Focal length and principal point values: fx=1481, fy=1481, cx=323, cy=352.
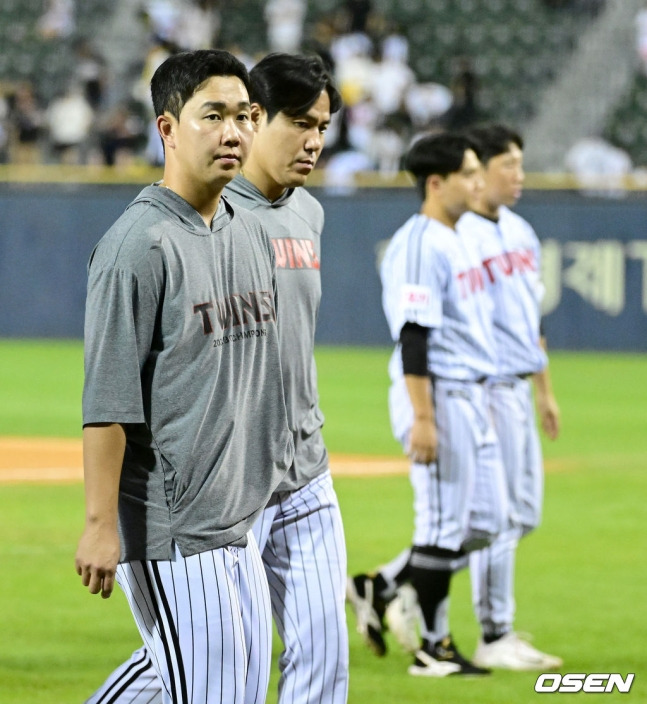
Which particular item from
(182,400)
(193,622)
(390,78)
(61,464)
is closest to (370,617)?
(193,622)

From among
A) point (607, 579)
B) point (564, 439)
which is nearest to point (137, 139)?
point (564, 439)

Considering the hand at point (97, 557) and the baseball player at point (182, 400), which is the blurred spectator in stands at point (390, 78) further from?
the hand at point (97, 557)

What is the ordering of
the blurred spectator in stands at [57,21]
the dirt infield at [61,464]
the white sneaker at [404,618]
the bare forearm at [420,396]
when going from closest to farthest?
the bare forearm at [420,396] → the white sneaker at [404,618] → the dirt infield at [61,464] → the blurred spectator in stands at [57,21]

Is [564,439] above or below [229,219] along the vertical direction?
below

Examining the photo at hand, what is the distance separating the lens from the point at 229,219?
12.3 feet


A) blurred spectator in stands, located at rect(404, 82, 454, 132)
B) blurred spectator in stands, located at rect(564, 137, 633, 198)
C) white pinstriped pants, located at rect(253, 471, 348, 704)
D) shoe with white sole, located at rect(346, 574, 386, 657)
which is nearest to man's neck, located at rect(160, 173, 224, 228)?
white pinstriped pants, located at rect(253, 471, 348, 704)

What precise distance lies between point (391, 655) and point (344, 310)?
14681 mm

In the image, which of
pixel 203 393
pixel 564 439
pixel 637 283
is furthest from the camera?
pixel 637 283

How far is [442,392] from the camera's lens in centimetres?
621

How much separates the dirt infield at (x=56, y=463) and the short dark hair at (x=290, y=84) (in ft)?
23.3

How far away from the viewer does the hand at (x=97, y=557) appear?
336 centimetres

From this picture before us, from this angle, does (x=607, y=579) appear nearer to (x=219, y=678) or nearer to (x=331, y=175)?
(x=219, y=678)

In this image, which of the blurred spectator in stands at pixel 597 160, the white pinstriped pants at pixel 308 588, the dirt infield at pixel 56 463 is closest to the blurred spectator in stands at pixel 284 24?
the blurred spectator in stands at pixel 597 160

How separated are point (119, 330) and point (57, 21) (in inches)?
918
